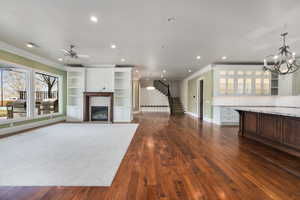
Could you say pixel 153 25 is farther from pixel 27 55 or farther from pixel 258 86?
pixel 258 86

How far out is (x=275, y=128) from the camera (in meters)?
3.46

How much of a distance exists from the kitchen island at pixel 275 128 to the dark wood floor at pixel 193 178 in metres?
0.27

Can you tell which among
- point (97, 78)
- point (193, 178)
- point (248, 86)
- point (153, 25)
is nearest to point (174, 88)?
point (248, 86)

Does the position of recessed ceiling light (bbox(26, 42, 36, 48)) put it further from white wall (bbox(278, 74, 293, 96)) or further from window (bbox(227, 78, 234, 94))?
white wall (bbox(278, 74, 293, 96))

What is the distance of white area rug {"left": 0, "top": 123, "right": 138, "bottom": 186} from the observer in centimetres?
207

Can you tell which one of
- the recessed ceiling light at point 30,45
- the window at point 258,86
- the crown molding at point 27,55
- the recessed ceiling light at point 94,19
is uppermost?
the recessed ceiling light at point 30,45

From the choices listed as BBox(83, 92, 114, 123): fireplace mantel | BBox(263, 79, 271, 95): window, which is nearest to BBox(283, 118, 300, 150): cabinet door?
BBox(263, 79, 271, 95): window

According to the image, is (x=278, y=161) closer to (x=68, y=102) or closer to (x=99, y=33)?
(x=99, y=33)

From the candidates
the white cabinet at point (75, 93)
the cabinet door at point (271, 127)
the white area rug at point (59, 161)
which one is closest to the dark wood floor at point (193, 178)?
the white area rug at point (59, 161)

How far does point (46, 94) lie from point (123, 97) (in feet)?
12.2

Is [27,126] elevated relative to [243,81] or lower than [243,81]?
lower

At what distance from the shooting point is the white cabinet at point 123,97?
7.34 meters

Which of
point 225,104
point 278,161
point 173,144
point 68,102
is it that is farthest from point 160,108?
point 278,161

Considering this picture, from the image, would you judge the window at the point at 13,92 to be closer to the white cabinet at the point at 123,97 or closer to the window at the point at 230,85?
the white cabinet at the point at 123,97
